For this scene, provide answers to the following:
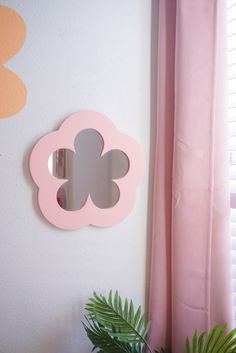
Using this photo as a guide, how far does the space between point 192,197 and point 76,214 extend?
1.32 ft

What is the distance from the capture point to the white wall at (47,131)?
2.51ft

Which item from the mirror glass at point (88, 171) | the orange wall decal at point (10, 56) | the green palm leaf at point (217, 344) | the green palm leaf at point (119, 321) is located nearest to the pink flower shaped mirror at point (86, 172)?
the mirror glass at point (88, 171)

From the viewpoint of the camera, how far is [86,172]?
32.1 inches

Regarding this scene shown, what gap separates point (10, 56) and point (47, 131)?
0.27 metres

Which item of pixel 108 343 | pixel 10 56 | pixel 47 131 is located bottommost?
pixel 108 343

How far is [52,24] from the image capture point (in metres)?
0.77

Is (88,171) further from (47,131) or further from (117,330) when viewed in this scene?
(117,330)

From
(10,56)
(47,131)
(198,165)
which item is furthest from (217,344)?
(10,56)

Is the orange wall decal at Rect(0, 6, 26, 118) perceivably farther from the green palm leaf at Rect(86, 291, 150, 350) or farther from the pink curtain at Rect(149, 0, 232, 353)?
the green palm leaf at Rect(86, 291, 150, 350)

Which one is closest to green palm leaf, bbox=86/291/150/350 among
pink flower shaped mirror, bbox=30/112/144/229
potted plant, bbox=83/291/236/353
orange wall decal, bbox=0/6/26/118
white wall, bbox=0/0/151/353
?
potted plant, bbox=83/291/236/353

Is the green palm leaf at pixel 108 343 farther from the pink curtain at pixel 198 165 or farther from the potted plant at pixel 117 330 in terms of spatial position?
the pink curtain at pixel 198 165

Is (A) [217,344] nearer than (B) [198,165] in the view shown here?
Yes

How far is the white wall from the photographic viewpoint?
2.51ft

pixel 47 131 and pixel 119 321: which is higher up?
pixel 47 131
